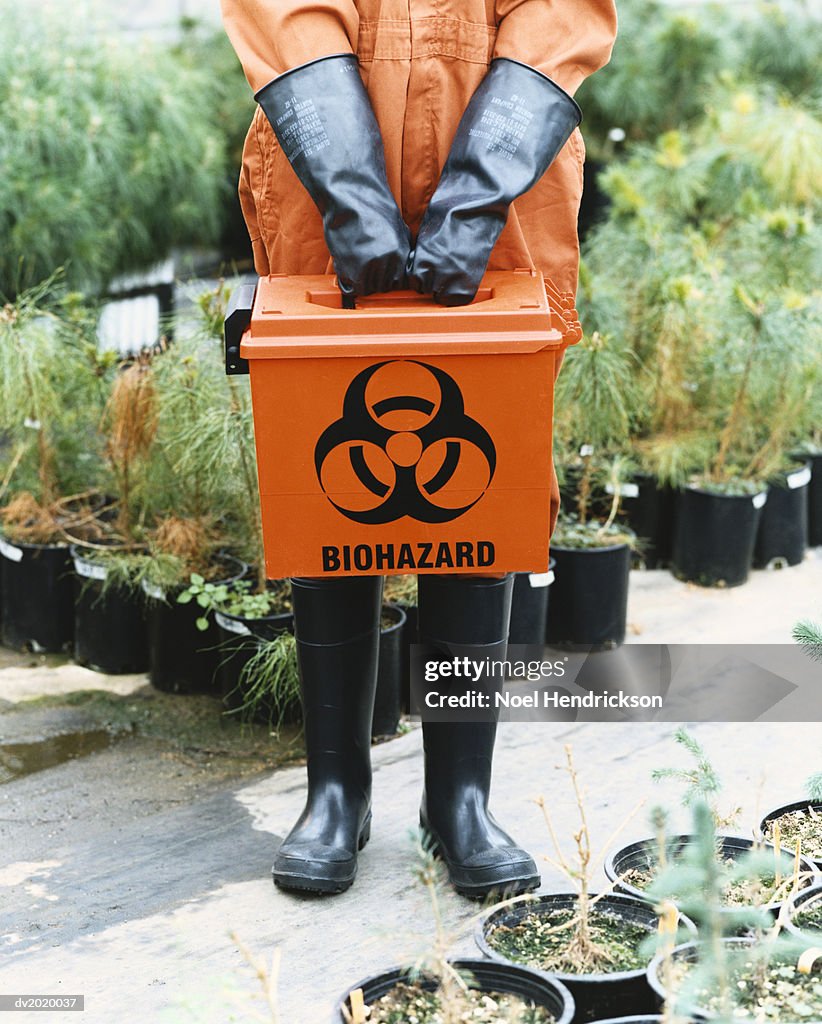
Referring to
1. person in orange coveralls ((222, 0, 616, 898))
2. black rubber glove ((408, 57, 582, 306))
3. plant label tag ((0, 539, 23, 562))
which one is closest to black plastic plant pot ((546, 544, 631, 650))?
person in orange coveralls ((222, 0, 616, 898))

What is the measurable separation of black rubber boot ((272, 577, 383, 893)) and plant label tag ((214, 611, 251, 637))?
68 cm

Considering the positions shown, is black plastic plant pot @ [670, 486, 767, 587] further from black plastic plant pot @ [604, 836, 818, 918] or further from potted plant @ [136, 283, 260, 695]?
black plastic plant pot @ [604, 836, 818, 918]

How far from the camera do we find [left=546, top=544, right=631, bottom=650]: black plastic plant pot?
130 inches

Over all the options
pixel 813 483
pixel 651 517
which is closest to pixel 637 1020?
pixel 651 517

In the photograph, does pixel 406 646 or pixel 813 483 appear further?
pixel 813 483

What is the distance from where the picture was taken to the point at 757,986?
63.1 inches

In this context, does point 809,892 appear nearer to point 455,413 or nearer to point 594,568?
point 455,413

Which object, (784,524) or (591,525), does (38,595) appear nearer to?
(591,525)

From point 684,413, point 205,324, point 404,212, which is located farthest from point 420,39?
point 684,413

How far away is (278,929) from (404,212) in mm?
1124

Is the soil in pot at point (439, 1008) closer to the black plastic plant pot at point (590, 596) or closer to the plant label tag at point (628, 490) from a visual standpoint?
the black plastic plant pot at point (590, 596)

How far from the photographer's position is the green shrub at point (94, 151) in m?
4.92

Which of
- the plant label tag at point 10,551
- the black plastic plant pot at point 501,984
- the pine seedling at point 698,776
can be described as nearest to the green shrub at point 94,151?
the plant label tag at point 10,551

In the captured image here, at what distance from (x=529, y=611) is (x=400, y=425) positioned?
1.37 m
